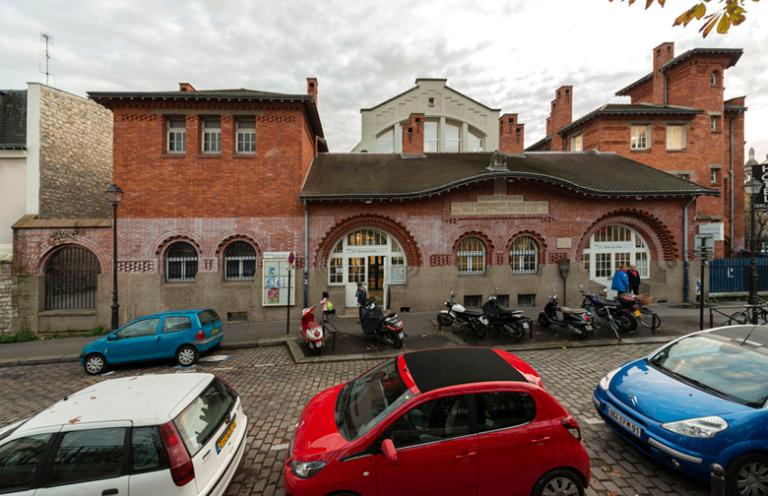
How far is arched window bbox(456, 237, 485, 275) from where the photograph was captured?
14141 mm

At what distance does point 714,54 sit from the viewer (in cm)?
2152

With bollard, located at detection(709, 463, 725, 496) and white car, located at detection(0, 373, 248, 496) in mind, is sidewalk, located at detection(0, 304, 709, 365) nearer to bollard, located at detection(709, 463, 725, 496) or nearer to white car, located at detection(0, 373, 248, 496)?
white car, located at detection(0, 373, 248, 496)

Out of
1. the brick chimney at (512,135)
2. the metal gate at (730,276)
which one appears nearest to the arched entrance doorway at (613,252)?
the metal gate at (730,276)

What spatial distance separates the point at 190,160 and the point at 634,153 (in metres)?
25.9

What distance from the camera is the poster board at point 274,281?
13.0 metres

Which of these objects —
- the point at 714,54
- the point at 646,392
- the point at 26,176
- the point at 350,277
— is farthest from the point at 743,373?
the point at 714,54

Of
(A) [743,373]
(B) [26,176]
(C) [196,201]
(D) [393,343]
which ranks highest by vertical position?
(B) [26,176]

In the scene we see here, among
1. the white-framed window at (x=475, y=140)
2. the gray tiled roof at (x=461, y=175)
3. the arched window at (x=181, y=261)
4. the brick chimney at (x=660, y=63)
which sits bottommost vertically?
the arched window at (x=181, y=261)

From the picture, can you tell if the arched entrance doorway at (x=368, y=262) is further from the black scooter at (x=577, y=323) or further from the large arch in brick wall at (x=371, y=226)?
the black scooter at (x=577, y=323)

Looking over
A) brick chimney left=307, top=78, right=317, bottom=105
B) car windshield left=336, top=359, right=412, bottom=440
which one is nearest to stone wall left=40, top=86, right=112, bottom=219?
brick chimney left=307, top=78, right=317, bottom=105

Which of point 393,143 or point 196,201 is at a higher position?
point 393,143

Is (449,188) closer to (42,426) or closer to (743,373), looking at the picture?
(743,373)

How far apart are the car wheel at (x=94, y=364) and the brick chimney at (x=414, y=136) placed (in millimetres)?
15243

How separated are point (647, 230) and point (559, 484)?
52.9 feet
